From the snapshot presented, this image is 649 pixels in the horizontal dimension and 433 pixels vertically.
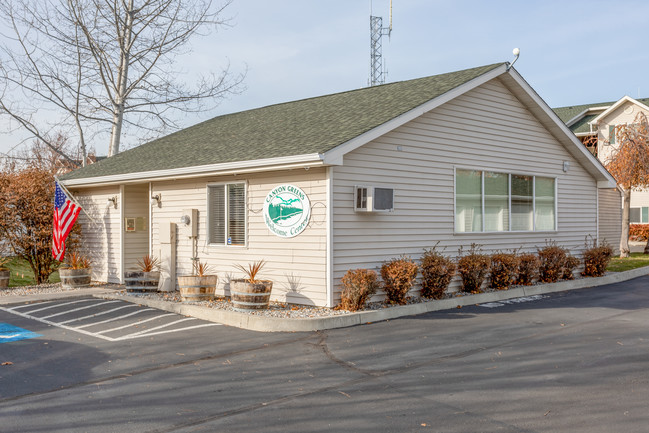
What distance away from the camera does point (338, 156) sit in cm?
1002

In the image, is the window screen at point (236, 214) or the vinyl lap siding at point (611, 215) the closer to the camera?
the window screen at point (236, 214)

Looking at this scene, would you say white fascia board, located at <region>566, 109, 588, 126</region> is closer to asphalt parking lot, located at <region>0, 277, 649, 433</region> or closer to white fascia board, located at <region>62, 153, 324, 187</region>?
asphalt parking lot, located at <region>0, 277, 649, 433</region>

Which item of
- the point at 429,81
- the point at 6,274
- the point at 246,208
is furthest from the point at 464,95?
the point at 6,274

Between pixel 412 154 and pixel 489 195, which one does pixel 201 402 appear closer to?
pixel 412 154

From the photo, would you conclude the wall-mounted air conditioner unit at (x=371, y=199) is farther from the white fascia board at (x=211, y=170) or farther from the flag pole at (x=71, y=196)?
the flag pole at (x=71, y=196)

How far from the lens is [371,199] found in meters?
10.6

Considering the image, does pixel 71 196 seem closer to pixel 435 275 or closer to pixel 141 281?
pixel 141 281

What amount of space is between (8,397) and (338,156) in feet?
19.7

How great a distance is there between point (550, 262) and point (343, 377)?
937 cm

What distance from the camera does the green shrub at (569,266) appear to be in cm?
1474

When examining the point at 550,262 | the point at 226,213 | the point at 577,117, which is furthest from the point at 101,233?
the point at 577,117

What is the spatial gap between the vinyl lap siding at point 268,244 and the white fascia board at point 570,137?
6.05 m

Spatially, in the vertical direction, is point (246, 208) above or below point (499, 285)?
above

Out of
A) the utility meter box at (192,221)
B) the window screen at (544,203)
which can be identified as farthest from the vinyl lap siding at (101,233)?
the window screen at (544,203)
